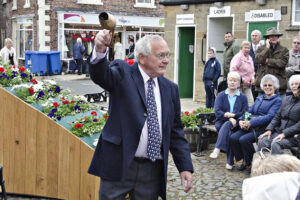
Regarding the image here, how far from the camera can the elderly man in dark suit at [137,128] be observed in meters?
3.43

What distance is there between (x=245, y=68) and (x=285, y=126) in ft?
10.9

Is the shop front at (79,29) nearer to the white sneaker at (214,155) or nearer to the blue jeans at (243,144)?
the white sneaker at (214,155)

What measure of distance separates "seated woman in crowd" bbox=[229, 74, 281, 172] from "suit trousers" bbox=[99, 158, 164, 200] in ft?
12.3

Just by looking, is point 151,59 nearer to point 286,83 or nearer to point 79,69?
point 286,83

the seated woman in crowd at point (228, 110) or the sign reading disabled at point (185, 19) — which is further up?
the sign reading disabled at point (185, 19)

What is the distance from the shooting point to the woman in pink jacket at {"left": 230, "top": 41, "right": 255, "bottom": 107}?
987 centimetres

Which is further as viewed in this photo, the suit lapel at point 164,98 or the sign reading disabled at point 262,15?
the sign reading disabled at point 262,15

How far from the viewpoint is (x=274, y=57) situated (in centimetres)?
876

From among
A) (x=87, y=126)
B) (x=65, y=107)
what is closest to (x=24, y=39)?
(x=65, y=107)

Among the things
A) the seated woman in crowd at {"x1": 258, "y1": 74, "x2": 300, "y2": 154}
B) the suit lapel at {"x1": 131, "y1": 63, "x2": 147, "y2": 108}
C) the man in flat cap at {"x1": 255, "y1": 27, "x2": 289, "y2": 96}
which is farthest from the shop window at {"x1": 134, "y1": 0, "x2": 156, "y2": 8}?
the suit lapel at {"x1": 131, "y1": 63, "x2": 147, "y2": 108}

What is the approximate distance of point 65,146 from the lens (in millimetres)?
5477

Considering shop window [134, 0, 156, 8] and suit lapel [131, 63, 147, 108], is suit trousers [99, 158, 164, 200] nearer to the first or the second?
suit lapel [131, 63, 147, 108]

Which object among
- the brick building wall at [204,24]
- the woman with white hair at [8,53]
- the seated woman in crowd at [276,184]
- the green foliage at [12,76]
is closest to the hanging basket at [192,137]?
the green foliage at [12,76]

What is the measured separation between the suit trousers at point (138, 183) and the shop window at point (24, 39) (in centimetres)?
2523
